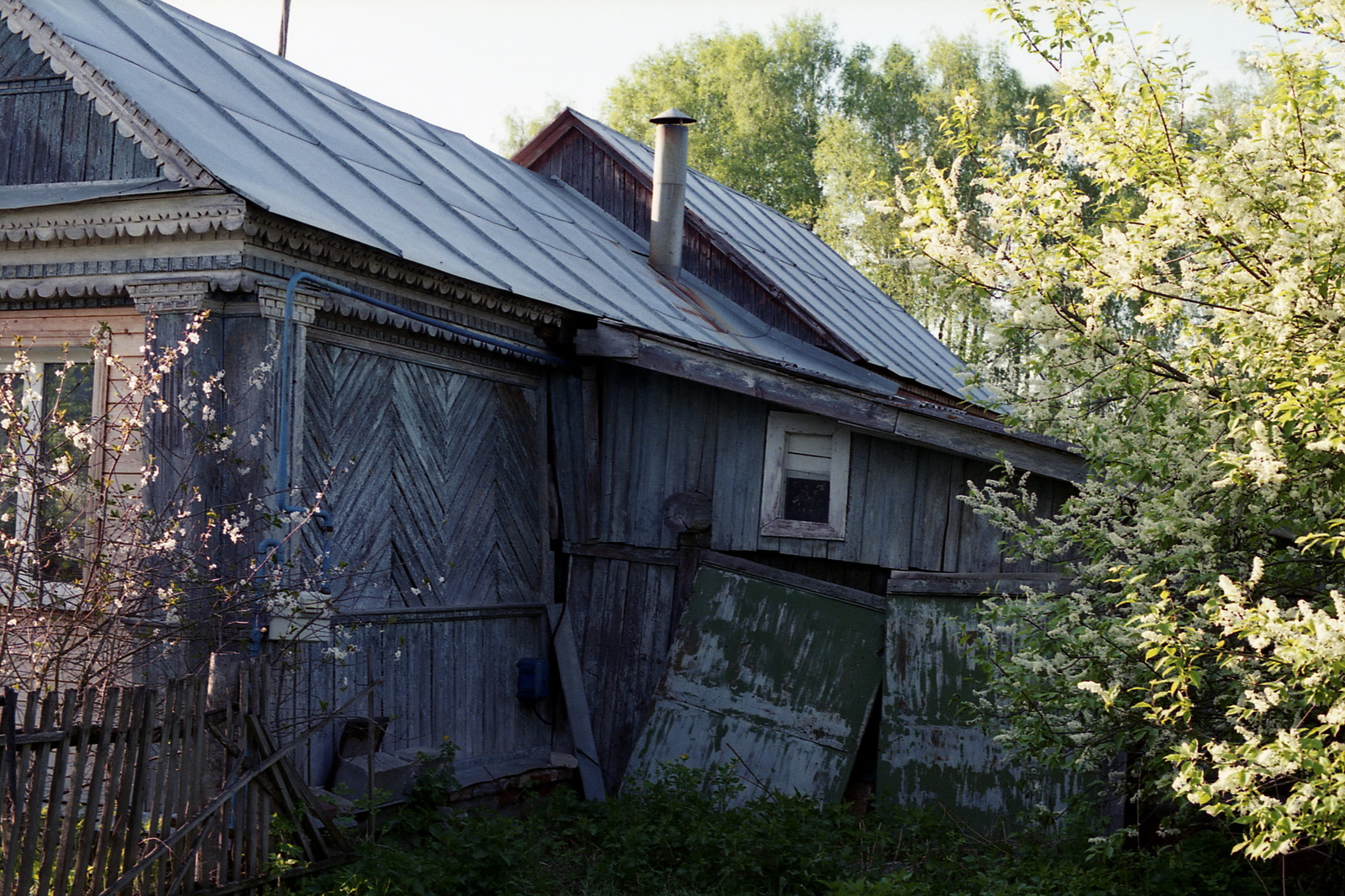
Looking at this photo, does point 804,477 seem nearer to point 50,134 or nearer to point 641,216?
point 50,134

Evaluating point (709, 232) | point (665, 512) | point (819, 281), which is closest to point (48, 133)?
point (665, 512)

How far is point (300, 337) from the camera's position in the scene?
25.2 feet

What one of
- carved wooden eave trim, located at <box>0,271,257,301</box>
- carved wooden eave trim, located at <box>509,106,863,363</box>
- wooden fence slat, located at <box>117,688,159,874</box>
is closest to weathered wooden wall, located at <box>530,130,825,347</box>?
carved wooden eave trim, located at <box>509,106,863,363</box>

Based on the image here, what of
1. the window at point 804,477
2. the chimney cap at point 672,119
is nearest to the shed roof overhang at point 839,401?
the window at point 804,477

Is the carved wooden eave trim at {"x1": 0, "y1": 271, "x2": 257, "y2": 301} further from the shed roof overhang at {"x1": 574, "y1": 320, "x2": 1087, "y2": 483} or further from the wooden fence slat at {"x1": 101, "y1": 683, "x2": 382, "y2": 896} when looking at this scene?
the shed roof overhang at {"x1": 574, "y1": 320, "x2": 1087, "y2": 483}

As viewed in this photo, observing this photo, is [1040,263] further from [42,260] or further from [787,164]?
[787,164]

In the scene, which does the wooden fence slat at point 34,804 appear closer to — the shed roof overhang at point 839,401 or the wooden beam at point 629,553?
the shed roof overhang at point 839,401

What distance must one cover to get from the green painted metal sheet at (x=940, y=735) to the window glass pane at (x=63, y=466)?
17.8 ft

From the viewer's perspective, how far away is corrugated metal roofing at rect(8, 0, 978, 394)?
8.05 meters

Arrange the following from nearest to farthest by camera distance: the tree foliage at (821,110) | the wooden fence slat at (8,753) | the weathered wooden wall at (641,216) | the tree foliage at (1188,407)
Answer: the tree foliage at (1188,407), the wooden fence slat at (8,753), the weathered wooden wall at (641,216), the tree foliage at (821,110)

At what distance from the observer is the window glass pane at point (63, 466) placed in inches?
242

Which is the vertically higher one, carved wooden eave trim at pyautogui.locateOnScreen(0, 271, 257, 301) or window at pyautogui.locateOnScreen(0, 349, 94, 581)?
carved wooden eave trim at pyautogui.locateOnScreen(0, 271, 257, 301)

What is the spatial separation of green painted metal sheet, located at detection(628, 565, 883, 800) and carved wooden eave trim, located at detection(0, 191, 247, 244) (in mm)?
4560

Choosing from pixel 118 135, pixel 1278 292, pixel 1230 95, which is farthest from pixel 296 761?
pixel 1230 95
